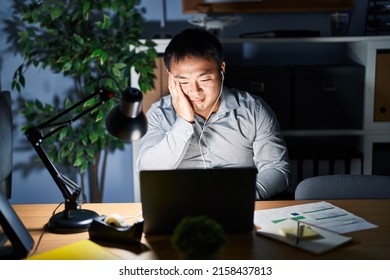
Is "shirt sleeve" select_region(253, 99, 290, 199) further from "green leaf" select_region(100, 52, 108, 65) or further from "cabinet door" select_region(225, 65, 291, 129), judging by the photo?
"green leaf" select_region(100, 52, 108, 65)

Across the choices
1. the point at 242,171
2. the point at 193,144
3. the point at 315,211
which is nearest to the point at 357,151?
the point at 193,144

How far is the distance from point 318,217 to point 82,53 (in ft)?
5.22

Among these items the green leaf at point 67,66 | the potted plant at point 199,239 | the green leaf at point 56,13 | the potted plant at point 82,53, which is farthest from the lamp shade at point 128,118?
the green leaf at point 56,13

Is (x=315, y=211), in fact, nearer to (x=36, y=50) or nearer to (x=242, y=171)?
(x=242, y=171)

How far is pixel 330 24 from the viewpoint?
8.93ft

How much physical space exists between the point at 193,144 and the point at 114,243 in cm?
74

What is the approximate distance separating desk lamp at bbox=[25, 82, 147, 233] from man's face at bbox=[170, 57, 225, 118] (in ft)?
1.68

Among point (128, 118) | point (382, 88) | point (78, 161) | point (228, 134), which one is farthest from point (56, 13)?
point (382, 88)

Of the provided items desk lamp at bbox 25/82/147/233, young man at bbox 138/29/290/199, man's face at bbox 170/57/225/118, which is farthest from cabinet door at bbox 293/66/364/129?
desk lamp at bbox 25/82/147/233

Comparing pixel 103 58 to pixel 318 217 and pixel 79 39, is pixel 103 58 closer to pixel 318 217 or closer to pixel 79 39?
pixel 79 39

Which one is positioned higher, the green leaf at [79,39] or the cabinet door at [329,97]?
the green leaf at [79,39]

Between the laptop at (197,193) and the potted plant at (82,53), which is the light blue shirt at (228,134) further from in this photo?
the laptop at (197,193)

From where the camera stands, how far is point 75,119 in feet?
4.66

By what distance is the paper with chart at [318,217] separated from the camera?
4.66 ft
